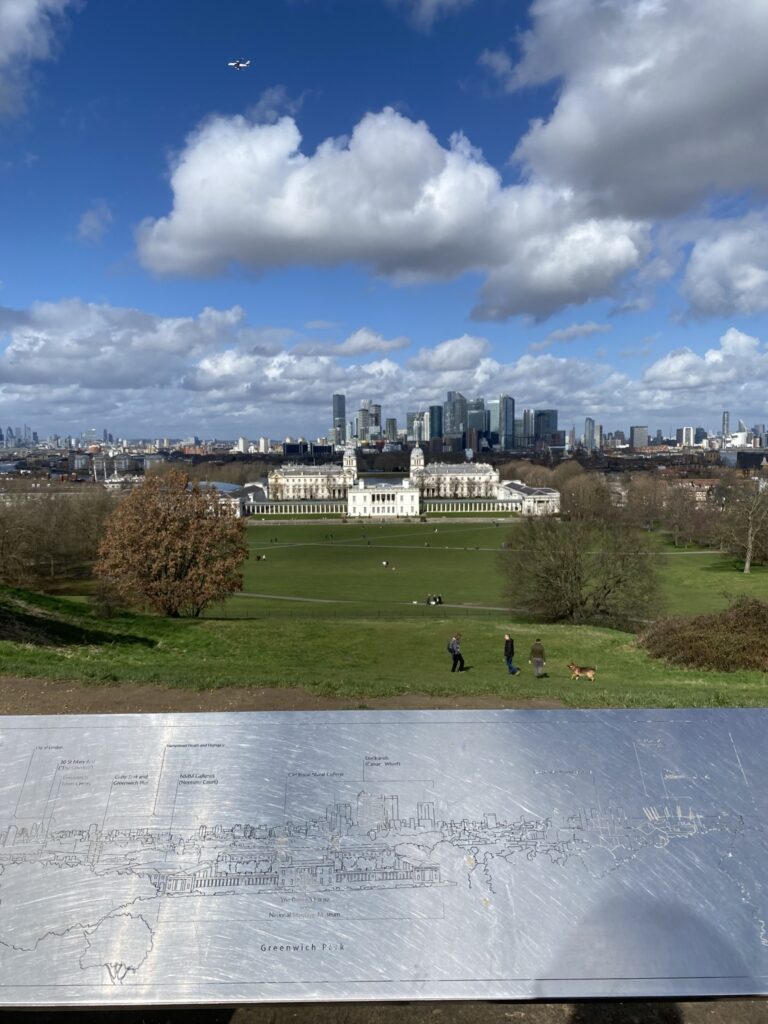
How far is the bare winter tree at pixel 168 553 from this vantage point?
21.1 meters

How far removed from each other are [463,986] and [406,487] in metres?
112

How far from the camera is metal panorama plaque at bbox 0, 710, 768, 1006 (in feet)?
13.8

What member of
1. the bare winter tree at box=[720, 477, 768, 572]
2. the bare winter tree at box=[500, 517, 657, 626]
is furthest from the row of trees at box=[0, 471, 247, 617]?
the bare winter tree at box=[720, 477, 768, 572]

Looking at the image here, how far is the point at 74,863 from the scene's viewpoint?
4.55m

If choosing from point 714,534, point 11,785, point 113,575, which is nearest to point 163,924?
point 11,785

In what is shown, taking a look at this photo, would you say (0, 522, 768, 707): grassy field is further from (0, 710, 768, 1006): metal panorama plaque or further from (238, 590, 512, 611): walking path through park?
(0, 710, 768, 1006): metal panorama plaque

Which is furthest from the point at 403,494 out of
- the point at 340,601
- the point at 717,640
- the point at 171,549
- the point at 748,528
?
the point at 717,640

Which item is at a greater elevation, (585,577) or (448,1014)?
(448,1014)

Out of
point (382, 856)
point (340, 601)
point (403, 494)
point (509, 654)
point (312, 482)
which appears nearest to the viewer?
point (382, 856)

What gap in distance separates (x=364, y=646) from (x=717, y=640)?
26.5 feet

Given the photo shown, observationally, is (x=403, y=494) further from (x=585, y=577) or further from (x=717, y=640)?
(x=717, y=640)

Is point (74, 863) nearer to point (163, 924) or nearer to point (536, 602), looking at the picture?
point (163, 924)

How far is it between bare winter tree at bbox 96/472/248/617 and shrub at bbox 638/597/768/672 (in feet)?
40.2

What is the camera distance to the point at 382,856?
456 centimetres
